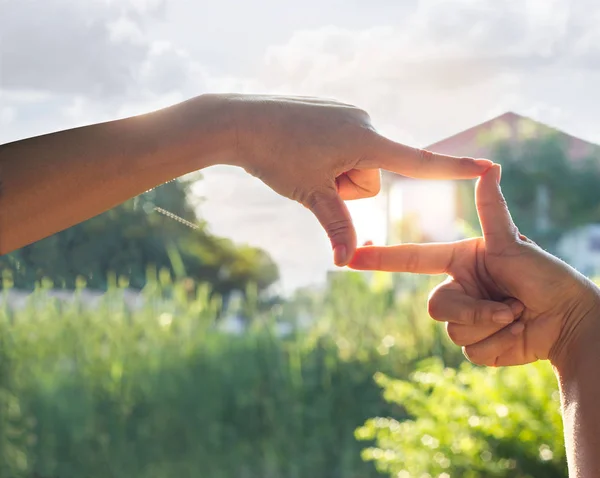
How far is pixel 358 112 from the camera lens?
2.61ft

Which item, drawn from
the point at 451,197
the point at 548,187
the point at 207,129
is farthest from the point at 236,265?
the point at 207,129

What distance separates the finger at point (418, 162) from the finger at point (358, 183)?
0.04 metres

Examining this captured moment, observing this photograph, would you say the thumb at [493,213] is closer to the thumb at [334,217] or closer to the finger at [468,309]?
the finger at [468,309]

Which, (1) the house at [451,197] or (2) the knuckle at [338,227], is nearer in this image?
(2) the knuckle at [338,227]

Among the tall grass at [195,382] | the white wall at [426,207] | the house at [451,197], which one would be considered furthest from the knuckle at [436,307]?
the white wall at [426,207]

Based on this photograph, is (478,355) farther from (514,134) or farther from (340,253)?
(514,134)

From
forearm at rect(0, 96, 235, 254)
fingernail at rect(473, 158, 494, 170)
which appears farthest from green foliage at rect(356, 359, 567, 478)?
forearm at rect(0, 96, 235, 254)

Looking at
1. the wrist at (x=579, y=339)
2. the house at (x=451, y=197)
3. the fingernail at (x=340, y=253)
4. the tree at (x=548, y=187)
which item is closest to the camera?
the fingernail at (x=340, y=253)

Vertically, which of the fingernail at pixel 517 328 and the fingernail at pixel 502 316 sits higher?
the fingernail at pixel 502 316

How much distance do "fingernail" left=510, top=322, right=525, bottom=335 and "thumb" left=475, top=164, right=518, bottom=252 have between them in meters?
0.09

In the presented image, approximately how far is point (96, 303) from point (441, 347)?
1.13 metres

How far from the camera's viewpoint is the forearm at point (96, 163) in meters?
0.66

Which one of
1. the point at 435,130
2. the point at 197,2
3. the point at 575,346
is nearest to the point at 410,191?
the point at 435,130

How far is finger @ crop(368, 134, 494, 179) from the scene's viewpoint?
31.1 inches
